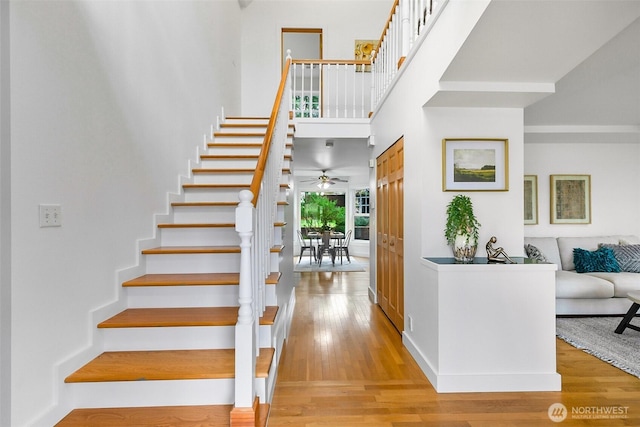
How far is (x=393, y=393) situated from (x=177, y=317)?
1538 millimetres

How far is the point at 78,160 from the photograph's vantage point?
1.88 m

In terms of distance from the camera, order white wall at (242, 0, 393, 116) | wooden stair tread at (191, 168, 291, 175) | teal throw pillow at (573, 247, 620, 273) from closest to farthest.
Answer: wooden stair tread at (191, 168, 291, 175) < teal throw pillow at (573, 247, 620, 273) < white wall at (242, 0, 393, 116)

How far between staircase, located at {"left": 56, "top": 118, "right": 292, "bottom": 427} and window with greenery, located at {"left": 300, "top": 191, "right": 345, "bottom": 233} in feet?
24.0

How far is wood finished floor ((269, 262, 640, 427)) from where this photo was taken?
2031mm

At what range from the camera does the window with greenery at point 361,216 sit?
33.1ft

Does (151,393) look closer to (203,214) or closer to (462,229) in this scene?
(203,214)

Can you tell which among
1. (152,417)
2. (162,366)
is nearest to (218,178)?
(162,366)

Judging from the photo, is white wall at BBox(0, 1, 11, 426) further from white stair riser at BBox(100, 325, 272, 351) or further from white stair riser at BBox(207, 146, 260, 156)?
white stair riser at BBox(207, 146, 260, 156)

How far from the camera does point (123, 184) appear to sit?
237 centimetres

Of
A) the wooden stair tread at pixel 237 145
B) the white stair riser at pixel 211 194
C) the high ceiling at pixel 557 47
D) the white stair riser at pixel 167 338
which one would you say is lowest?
the white stair riser at pixel 167 338

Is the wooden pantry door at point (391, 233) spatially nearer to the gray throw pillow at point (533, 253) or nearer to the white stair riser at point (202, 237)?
the white stair riser at point (202, 237)

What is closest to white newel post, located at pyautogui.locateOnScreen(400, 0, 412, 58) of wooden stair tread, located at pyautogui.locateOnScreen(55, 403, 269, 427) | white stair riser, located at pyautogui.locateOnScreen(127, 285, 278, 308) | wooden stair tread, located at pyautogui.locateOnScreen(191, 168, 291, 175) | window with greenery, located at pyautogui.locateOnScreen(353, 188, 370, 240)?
wooden stair tread, located at pyautogui.locateOnScreen(191, 168, 291, 175)

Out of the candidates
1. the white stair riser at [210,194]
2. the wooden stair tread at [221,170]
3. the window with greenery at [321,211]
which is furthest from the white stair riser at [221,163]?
the window with greenery at [321,211]

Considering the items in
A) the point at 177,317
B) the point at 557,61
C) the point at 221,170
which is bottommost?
the point at 177,317
